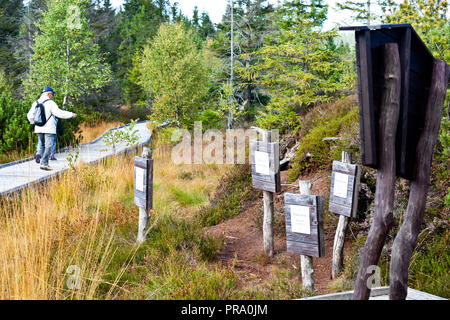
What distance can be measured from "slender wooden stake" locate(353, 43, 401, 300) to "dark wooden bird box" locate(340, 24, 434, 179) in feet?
0.13

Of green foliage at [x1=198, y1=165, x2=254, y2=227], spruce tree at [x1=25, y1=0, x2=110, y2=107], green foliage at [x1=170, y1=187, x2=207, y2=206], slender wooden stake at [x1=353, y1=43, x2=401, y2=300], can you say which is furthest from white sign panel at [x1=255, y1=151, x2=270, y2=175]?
spruce tree at [x1=25, y1=0, x2=110, y2=107]

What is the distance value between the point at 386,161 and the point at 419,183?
454 millimetres

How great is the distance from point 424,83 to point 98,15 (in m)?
30.9

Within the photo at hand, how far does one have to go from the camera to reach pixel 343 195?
500 cm

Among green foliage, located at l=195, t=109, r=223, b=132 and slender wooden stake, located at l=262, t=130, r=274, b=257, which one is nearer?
slender wooden stake, located at l=262, t=130, r=274, b=257

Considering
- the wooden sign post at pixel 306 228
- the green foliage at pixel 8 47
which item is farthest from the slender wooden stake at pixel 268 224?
the green foliage at pixel 8 47

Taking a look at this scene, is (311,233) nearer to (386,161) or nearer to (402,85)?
(386,161)

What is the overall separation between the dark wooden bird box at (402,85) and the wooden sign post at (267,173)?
2.71 meters

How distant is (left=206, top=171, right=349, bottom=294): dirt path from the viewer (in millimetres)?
5142

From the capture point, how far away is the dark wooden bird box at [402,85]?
8.70 ft

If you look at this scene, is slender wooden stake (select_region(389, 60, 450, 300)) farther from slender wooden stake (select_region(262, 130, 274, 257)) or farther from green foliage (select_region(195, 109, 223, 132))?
green foliage (select_region(195, 109, 223, 132))

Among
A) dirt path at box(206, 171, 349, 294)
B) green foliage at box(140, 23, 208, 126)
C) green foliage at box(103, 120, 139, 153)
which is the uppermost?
green foliage at box(140, 23, 208, 126)

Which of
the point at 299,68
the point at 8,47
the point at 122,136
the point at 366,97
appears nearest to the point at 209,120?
the point at 299,68
